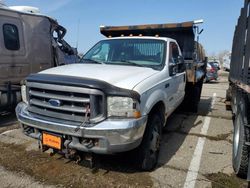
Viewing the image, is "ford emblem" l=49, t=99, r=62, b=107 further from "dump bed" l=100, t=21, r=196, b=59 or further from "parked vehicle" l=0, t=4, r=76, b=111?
"dump bed" l=100, t=21, r=196, b=59

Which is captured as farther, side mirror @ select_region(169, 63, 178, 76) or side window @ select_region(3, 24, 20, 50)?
side window @ select_region(3, 24, 20, 50)

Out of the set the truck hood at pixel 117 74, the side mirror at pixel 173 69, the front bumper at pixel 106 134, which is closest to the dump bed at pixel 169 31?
the side mirror at pixel 173 69

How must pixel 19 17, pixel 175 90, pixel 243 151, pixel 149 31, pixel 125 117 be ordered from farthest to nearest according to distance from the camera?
pixel 149 31 → pixel 19 17 → pixel 175 90 → pixel 243 151 → pixel 125 117

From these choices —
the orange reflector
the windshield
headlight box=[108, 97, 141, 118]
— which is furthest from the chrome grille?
the windshield

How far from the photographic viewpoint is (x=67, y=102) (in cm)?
357

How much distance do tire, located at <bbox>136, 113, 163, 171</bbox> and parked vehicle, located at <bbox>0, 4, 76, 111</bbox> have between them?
167 inches

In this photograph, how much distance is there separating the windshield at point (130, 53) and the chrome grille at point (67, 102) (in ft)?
4.87

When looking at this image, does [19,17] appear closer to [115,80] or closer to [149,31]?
[149,31]

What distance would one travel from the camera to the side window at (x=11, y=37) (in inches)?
272

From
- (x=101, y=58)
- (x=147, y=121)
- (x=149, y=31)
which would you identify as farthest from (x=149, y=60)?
(x=149, y=31)

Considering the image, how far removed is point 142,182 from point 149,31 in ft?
16.7

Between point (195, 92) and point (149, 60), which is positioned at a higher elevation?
point (149, 60)

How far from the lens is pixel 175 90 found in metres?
5.47

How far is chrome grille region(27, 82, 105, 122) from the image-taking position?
11.0 feet
